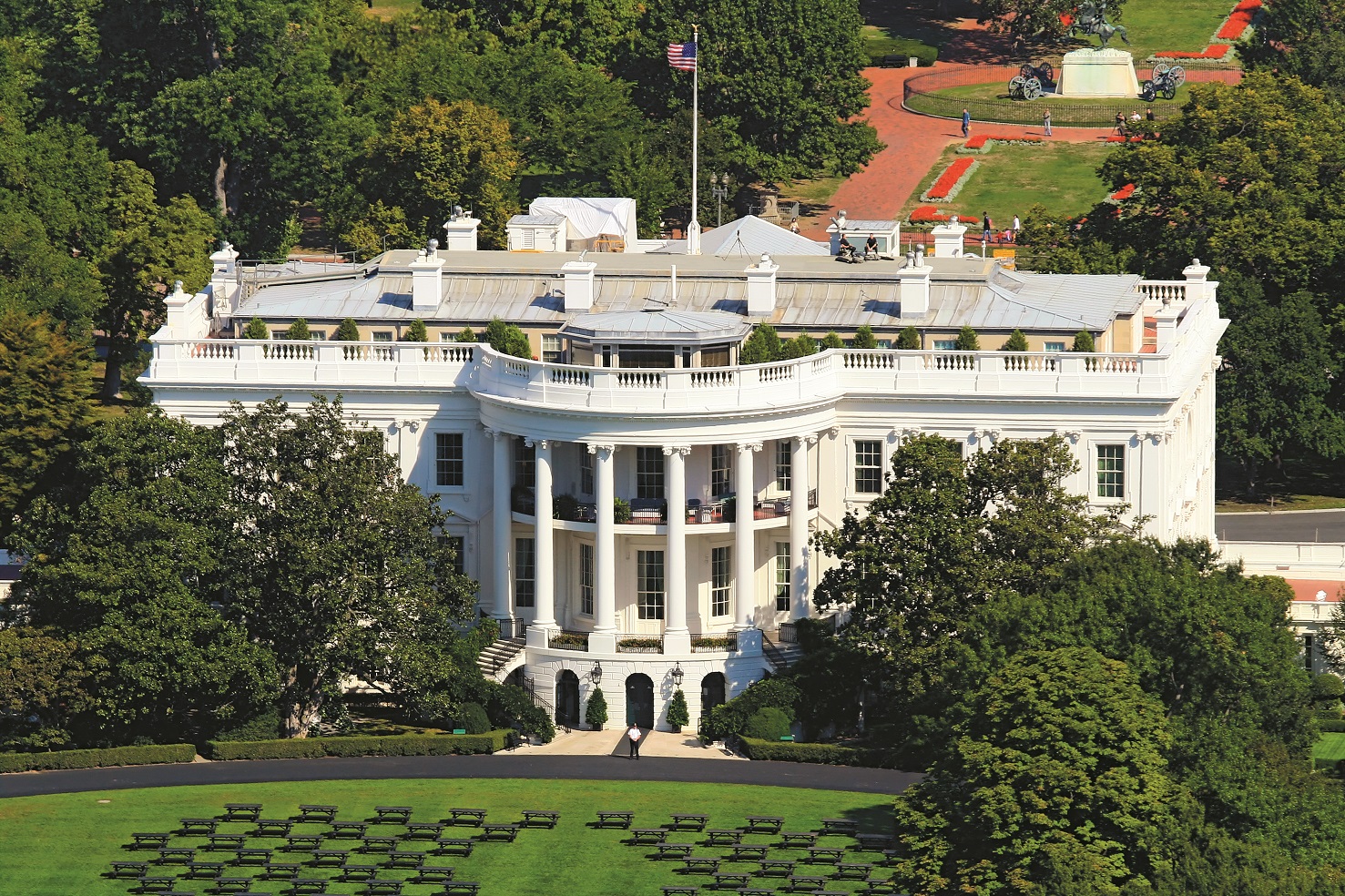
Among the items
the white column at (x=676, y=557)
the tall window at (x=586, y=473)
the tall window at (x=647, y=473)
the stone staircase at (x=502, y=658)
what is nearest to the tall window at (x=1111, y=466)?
the white column at (x=676, y=557)

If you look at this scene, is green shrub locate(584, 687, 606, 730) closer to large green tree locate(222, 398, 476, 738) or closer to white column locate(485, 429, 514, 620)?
white column locate(485, 429, 514, 620)

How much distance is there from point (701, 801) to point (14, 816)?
23141 mm

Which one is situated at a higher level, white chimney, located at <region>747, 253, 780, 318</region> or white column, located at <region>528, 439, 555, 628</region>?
white chimney, located at <region>747, 253, 780, 318</region>

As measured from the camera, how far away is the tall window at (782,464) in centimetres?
13762

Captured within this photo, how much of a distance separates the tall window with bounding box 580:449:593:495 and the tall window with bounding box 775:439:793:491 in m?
7.20

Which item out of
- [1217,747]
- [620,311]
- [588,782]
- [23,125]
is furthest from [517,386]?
[23,125]

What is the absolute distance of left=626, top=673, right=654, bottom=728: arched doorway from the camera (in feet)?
441

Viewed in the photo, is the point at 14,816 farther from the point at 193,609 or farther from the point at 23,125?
the point at 23,125

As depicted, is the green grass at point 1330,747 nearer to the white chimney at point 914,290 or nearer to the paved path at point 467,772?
the paved path at point 467,772

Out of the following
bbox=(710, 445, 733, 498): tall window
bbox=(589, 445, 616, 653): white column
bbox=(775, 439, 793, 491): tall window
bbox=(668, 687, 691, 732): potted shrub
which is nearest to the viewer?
bbox=(589, 445, 616, 653): white column

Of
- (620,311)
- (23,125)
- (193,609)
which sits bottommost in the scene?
(193,609)

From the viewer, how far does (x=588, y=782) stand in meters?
126

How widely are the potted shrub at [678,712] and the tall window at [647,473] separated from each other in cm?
755

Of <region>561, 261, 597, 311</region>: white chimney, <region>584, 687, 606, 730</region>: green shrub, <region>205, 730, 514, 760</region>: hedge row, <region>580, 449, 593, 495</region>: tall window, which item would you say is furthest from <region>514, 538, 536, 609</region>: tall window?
<region>561, 261, 597, 311</region>: white chimney
